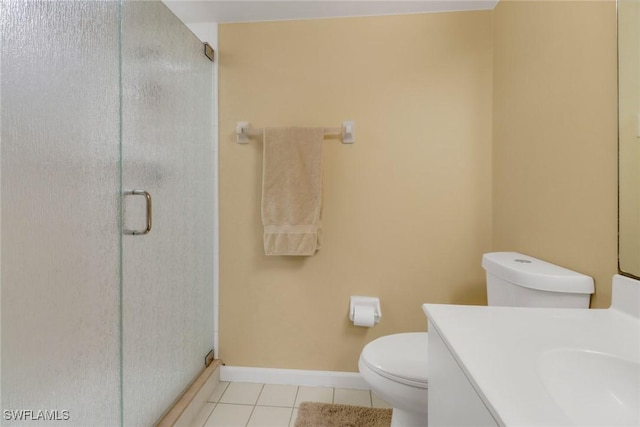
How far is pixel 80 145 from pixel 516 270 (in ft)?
4.68

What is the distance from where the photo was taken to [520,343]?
55cm

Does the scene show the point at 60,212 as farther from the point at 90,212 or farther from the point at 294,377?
the point at 294,377

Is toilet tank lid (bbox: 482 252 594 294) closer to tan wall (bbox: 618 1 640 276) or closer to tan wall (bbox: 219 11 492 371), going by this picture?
tan wall (bbox: 618 1 640 276)

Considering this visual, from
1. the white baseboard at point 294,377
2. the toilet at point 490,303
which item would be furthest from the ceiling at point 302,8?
the white baseboard at point 294,377

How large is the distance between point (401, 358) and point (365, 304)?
1.51ft

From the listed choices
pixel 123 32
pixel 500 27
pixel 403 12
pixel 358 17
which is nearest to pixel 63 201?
pixel 123 32

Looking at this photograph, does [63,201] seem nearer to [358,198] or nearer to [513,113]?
[358,198]

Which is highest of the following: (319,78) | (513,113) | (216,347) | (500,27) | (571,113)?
(500,27)

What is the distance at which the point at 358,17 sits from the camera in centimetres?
155

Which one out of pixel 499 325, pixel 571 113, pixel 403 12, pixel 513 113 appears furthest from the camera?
pixel 403 12

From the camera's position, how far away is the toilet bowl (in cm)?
98

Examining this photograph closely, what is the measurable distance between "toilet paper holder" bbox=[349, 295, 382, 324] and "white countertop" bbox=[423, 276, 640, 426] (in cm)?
82

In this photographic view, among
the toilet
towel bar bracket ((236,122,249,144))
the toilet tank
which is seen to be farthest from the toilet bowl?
towel bar bracket ((236,122,249,144))

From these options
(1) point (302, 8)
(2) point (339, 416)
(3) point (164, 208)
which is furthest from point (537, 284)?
(1) point (302, 8)
